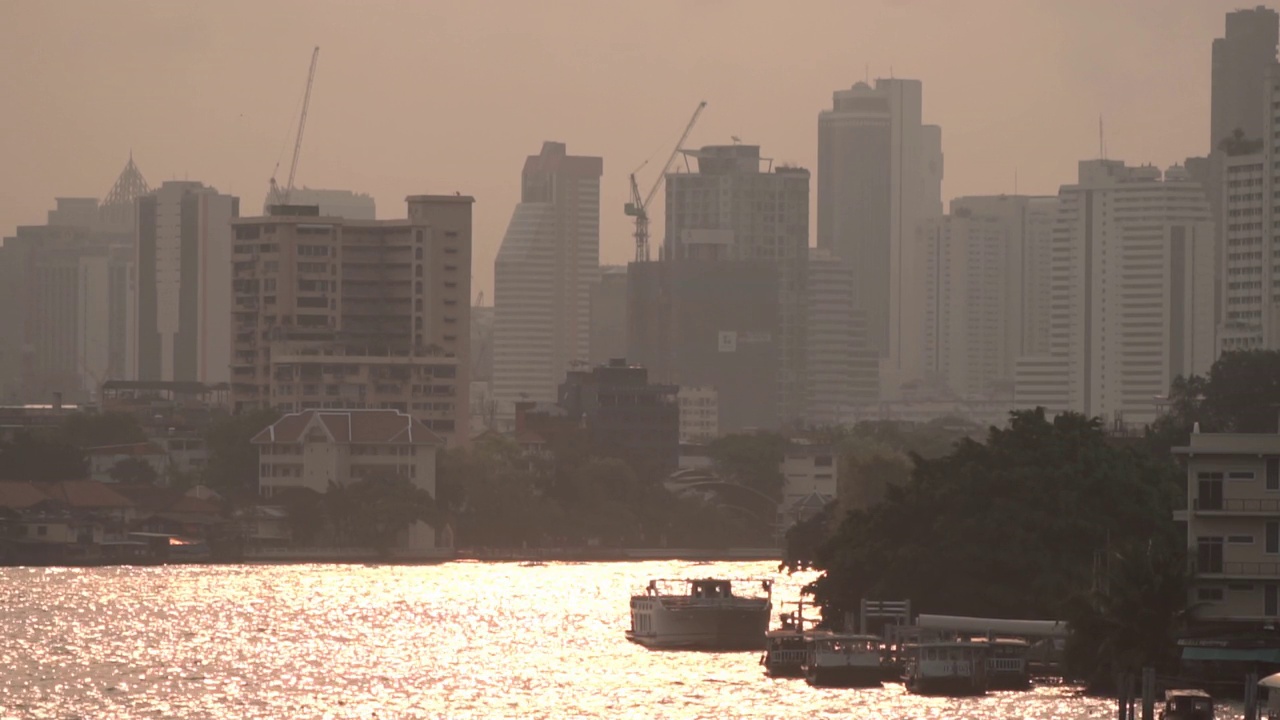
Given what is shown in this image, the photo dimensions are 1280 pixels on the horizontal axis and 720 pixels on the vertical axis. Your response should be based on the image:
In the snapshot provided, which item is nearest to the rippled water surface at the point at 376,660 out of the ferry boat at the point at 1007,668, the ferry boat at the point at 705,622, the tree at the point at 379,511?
the ferry boat at the point at 705,622

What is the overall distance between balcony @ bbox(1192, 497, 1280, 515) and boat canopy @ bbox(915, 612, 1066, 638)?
9.48 m

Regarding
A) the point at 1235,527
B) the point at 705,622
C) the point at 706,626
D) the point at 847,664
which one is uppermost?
the point at 1235,527

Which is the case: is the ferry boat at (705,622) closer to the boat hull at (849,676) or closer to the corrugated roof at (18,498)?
the boat hull at (849,676)

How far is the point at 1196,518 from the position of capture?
88.2 metres

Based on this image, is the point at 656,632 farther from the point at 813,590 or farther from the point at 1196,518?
the point at 1196,518

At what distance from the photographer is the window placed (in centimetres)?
8681

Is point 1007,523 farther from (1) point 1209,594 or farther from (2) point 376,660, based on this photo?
(2) point 376,660

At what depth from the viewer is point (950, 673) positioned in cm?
9106

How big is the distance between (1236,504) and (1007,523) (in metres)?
17.5

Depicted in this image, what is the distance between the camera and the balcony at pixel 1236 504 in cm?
8719

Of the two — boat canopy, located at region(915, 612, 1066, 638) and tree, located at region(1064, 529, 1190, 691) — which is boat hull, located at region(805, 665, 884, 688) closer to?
boat canopy, located at region(915, 612, 1066, 638)

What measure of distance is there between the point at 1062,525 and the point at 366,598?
51.9 meters

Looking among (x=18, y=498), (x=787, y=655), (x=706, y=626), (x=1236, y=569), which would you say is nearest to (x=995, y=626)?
(x=787, y=655)

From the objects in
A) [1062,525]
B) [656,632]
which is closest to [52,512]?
[656,632]
